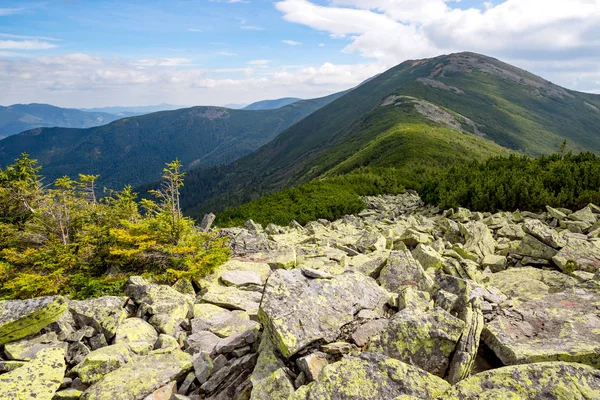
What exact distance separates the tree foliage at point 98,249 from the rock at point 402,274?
22.6 ft

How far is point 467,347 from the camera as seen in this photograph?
6055 millimetres

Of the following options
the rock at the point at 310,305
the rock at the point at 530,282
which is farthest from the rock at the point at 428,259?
the rock at the point at 310,305

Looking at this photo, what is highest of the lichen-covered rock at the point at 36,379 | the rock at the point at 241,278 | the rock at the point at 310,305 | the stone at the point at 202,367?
the rock at the point at 310,305

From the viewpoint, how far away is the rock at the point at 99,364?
6988 mm

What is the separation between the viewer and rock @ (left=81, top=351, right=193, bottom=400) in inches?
254

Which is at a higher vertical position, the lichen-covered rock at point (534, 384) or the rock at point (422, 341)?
the lichen-covered rock at point (534, 384)

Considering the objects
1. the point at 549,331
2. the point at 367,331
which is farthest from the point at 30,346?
the point at 549,331

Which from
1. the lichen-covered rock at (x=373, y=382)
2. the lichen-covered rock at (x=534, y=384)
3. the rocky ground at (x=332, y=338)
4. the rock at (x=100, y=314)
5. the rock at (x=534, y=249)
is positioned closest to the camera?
the lichen-covered rock at (x=534, y=384)

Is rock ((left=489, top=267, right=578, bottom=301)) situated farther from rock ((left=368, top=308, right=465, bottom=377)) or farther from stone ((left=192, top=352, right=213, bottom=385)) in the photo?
stone ((left=192, top=352, right=213, bottom=385))

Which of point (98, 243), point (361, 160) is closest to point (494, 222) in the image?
point (98, 243)

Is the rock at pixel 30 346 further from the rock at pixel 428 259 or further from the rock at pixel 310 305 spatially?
the rock at pixel 428 259

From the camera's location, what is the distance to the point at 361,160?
76688 mm

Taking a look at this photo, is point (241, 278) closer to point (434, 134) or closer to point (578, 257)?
point (578, 257)

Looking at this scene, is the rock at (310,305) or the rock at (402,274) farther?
the rock at (402,274)
